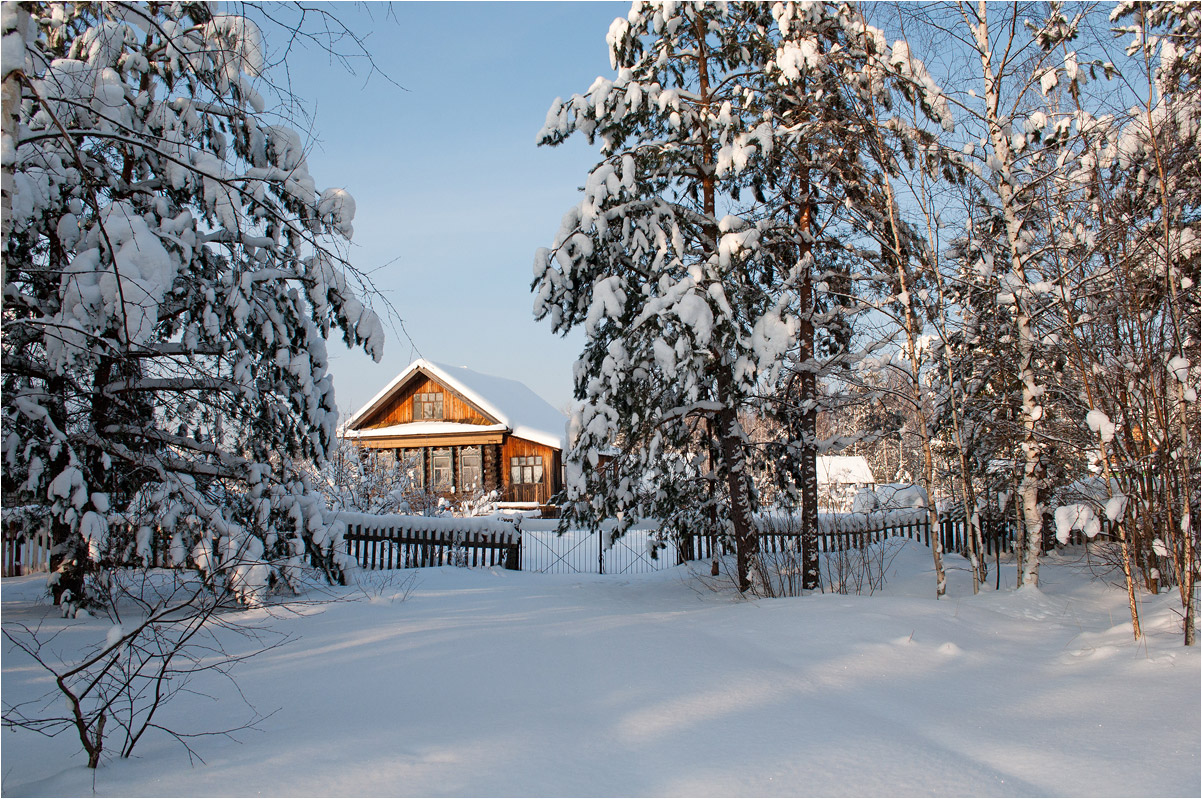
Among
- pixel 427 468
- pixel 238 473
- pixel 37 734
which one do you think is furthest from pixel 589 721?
Result: pixel 427 468

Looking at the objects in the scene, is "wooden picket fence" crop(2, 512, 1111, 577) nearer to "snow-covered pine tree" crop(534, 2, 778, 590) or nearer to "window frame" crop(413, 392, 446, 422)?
"snow-covered pine tree" crop(534, 2, 778, 590)

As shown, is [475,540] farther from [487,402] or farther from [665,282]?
[487,402]

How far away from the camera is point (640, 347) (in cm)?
855

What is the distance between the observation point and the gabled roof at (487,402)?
86.0 ft

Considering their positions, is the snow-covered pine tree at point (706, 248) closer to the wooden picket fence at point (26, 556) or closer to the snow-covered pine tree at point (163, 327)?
the snow-covered pine tree at point (163, 327)

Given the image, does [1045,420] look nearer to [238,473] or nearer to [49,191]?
[238,473]

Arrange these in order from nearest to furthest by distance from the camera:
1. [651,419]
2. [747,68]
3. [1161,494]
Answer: [1161,494], [651,419], [747,68]

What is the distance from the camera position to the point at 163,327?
7.97 m

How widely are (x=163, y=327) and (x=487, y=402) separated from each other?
18.8 meters

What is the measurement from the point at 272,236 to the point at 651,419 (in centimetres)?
497

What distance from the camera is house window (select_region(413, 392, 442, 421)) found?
91.2ft

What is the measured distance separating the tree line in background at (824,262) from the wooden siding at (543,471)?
16.6 m

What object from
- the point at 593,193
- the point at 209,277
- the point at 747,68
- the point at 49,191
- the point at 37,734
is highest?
the point at 747,68

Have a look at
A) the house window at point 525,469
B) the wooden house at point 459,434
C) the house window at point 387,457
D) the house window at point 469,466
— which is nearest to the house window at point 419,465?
the wooden house at point 459,434
